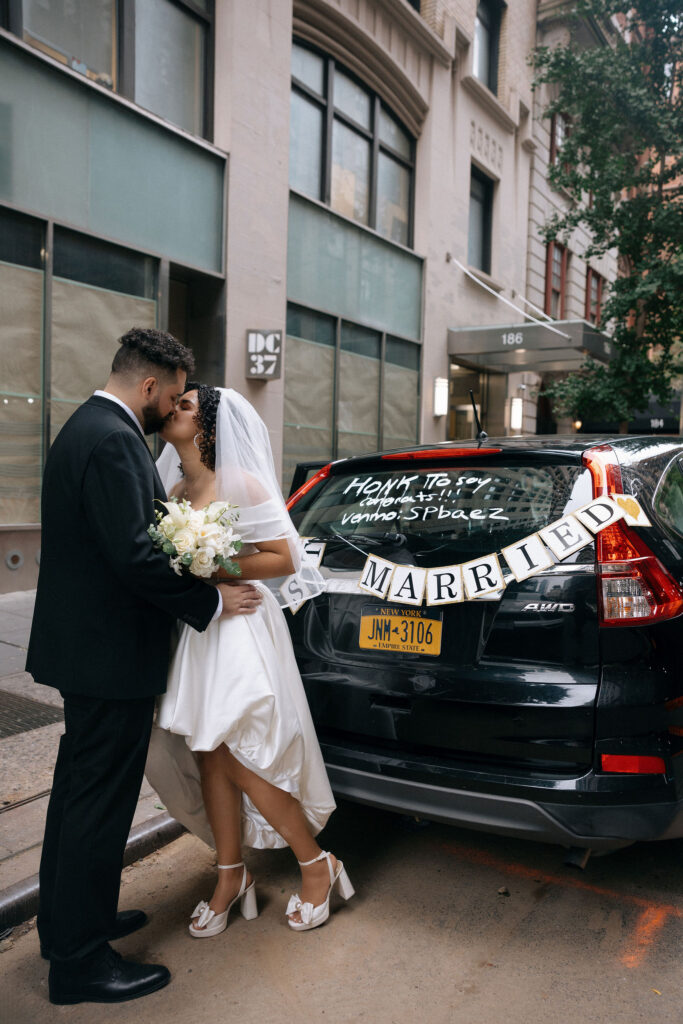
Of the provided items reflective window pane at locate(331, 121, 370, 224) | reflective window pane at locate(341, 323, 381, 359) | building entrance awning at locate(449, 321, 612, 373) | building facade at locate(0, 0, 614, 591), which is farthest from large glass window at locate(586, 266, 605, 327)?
reflective window pane at locate(341, 323, 381, 359)

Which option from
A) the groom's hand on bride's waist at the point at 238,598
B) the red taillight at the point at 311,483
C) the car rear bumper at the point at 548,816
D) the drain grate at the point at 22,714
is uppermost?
the red taillight at the point at 311,483

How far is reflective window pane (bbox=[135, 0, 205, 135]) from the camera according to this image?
32.4 feet

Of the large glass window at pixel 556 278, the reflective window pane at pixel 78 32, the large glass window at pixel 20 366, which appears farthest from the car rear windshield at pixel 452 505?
the large glass window at pixel 556 278

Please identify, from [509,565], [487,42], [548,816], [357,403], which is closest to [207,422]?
[509,565]

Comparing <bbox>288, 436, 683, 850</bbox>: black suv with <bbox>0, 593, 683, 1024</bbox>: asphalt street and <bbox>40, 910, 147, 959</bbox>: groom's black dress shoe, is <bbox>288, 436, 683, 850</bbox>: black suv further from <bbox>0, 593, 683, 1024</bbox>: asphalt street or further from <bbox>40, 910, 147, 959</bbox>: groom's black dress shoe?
<bbox>40, 910, 147, 959</bbox>: groom's black dress shoe

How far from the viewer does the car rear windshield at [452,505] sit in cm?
293

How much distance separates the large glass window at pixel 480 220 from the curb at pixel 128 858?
16.5m

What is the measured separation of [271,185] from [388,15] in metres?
5.07

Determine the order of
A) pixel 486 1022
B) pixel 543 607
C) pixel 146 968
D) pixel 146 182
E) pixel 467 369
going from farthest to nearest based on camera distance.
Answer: pixel 467 369 → pixel 146 182 → pixel 543 607 → pixel 146 968 → pixel 486 1022

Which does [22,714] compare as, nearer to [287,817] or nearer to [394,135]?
[287,817]

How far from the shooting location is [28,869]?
310 centimetres

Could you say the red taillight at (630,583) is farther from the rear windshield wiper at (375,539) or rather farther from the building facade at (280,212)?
the building facade at (280,212)

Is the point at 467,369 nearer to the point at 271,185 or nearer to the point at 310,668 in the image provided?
the point at 271,185

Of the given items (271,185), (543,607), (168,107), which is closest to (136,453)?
(543,607)
